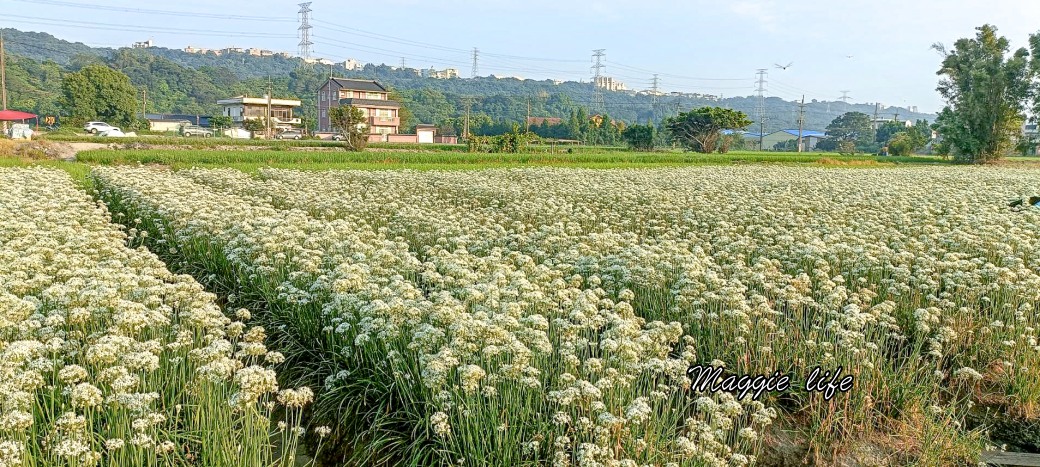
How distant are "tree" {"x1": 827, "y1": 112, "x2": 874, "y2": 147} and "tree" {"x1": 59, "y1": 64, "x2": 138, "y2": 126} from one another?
151455 mm

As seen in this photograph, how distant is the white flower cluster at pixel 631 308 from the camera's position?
598 cm

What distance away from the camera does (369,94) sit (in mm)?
121938

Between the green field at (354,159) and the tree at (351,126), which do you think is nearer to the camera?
the green field at (354,159)

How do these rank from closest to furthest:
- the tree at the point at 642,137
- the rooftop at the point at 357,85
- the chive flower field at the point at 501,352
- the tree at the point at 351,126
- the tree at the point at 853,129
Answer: the chive flower field at the point at 501,352 → the tree at the point at 351,126 → the tree at the point at 642,137 → the rooftop at the point at 357,85 → the tree at the point at 853,129

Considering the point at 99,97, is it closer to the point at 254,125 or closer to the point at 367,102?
the point at 254,125

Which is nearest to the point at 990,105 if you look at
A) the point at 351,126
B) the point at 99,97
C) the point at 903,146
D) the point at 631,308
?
the point at 903,146

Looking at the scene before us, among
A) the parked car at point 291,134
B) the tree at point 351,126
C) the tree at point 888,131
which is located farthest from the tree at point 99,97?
the tree at point 888,131

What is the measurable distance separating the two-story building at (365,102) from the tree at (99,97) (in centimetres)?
3006

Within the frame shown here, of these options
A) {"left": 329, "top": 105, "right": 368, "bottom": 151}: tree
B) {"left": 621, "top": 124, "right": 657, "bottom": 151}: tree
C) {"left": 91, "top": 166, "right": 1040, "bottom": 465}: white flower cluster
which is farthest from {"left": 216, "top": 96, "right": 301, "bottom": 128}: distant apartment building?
{"left": 91, "top": 166, "right": 1040, "bottom": 465}: white flower cluster

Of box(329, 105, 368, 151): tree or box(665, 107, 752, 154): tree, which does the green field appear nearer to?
box(329, 105, 368, 151): tree

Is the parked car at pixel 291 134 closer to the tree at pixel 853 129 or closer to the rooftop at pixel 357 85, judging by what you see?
the rooftop at pixel 357 85

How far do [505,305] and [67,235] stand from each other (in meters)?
8.32

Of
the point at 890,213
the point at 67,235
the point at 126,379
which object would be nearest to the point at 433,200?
the point at 67,235

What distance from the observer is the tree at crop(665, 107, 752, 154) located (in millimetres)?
85062
